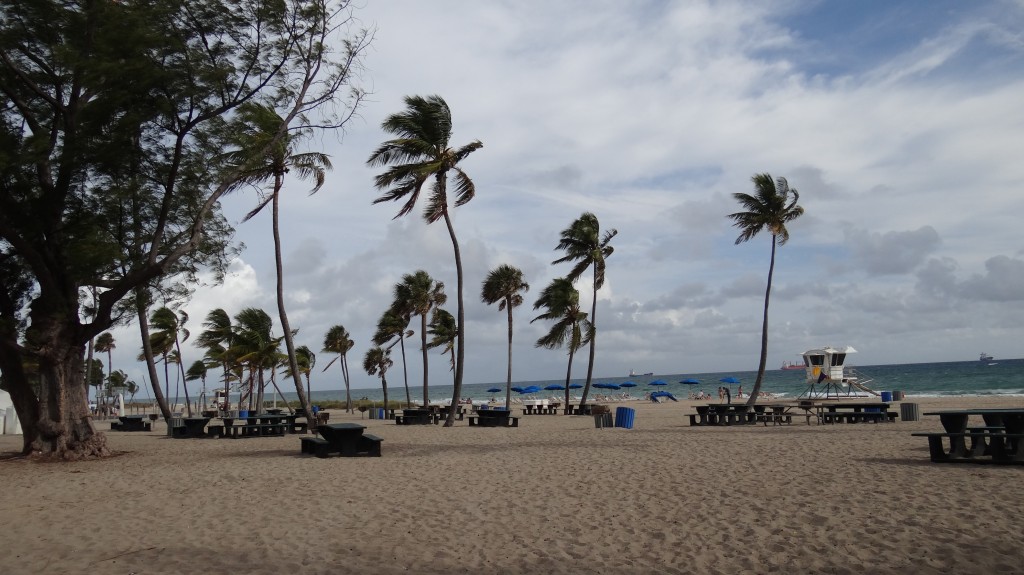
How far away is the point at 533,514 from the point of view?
799cm

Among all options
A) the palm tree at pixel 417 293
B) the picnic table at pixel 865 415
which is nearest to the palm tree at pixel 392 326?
the palm tree at pixel 417 293

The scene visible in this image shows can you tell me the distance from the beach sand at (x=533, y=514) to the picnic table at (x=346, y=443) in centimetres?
110

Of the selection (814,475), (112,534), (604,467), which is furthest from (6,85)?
(814,475)

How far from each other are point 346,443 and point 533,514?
744 centimetres

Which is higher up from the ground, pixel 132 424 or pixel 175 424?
pixel 175 424

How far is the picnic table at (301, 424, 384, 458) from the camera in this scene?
47.2 ft

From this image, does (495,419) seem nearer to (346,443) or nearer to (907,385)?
(346,443)

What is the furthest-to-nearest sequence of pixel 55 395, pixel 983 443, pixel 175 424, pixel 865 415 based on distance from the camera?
1. pixel 175 424
2. pixel 865 415
3. pixel 55 395
4. pixel 983 443

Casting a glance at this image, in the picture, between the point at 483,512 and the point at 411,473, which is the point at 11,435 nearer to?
the point at 411,473

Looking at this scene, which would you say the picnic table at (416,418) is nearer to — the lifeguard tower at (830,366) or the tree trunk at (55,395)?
the tree trunk at (55,395)

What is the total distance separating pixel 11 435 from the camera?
947 inches

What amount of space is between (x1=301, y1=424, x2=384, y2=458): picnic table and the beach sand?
110 cm

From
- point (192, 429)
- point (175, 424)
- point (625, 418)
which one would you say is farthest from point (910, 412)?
point (175, 424)

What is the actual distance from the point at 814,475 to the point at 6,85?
15.7 m
